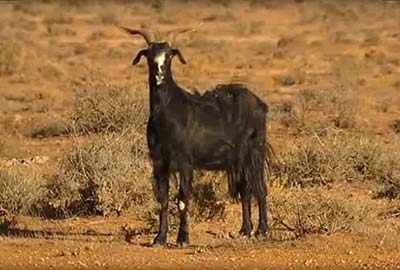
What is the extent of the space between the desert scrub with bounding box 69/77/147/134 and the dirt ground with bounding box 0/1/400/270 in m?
0.66

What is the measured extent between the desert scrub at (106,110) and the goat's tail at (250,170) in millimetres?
6631

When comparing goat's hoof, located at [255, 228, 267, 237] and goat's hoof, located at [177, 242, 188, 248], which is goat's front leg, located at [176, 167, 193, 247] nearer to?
goat's hoof, located at [177, 242, 188, 248]

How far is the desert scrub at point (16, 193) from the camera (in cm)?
1356

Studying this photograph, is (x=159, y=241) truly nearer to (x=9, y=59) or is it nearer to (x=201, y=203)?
(x=201, y=203)

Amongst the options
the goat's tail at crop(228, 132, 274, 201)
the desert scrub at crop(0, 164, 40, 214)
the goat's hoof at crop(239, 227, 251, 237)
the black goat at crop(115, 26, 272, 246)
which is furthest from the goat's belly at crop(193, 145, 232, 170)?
the desert scrub at crop(0, 164, 40, 214)

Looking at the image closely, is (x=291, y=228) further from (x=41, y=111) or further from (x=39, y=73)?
(x=39, y=73)

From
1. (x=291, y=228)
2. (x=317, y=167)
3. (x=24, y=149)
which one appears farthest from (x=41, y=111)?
(x=291, y=228)

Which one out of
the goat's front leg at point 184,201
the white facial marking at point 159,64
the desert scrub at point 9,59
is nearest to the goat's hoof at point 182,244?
the goat's front leg at point 184,201

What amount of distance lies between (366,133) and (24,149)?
6209 millimetres

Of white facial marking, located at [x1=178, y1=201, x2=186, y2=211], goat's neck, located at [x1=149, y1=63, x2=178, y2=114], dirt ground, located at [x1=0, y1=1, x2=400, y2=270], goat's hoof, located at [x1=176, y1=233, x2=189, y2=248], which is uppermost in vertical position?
goat's neck, located at [x1=149, y1=63, x2=178, y2=114]

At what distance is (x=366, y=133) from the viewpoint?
67.4 feet

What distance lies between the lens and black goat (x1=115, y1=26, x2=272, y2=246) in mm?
11594

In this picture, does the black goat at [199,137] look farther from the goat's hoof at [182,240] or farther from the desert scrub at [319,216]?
the desert scrub at [319,216]

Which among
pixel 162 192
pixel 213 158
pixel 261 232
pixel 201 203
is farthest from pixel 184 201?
pixel 201 203
